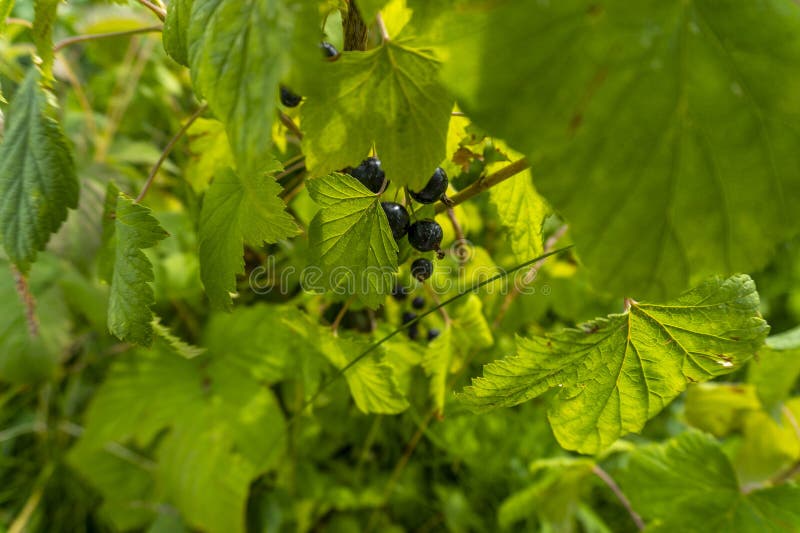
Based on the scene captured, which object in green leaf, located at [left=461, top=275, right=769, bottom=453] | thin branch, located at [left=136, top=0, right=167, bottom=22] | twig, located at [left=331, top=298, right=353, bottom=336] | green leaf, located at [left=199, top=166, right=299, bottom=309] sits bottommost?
green leaf, located at [left=461, top=275, right=769, bottom=453]

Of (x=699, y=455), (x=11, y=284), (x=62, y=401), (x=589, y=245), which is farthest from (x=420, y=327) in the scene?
(x=62, y=401)

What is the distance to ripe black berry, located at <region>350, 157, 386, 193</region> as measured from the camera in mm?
489

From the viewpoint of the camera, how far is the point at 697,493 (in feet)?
2.43

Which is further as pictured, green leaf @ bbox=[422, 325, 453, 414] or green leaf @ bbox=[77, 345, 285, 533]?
green leaf @ bbox=[77, 345, 285, 533]

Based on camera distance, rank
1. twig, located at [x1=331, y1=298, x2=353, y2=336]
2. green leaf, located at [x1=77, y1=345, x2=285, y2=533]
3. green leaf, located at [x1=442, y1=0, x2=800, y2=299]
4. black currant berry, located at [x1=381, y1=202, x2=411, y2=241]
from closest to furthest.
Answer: green leaf, located at [x1=442, y1=0, x2=800, y2=299]
black currant berry, located at [x1=381, y1=202, x2=411, y2=241]
twig, located at [x1=331, y1=298, x2=353, y2=336]
green leaf, located at [x1=77, y1=345, x2=285, y2=533]

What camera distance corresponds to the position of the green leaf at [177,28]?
409mm

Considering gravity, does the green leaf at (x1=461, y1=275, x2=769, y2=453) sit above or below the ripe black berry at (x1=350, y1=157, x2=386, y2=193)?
below

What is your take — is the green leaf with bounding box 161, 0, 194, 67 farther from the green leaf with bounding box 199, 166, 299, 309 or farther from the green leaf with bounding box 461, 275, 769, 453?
the green leaf with bounding box 461, 275, 769, 453

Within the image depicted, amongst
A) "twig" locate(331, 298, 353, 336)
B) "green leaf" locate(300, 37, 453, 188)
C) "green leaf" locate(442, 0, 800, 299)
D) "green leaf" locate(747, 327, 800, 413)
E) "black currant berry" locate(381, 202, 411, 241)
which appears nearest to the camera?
"green leaf" locate(442, 0, 800, 299)

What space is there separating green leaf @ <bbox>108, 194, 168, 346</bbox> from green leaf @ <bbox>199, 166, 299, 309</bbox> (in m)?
0.05

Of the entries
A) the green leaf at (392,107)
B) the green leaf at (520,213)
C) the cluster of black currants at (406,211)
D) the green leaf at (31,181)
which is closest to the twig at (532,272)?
the green leaf at (520,213)

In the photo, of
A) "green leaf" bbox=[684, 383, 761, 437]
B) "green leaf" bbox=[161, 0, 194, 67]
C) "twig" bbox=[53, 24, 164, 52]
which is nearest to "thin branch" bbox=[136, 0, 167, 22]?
"twig" bbox=[53, 24, 164, 52]

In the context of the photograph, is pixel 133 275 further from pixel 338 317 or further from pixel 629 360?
pixel 629 360

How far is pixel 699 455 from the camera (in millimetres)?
753
